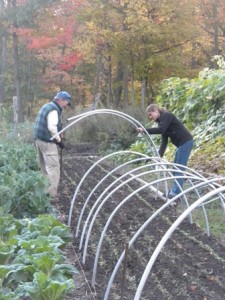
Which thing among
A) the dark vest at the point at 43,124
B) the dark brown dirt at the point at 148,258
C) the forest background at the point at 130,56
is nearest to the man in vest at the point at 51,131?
the dark vest at the point at 43,124

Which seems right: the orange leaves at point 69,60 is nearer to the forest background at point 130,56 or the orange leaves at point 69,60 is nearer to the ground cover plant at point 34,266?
the forest background at point 130,56

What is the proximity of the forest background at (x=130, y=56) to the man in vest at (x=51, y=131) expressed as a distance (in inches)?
114

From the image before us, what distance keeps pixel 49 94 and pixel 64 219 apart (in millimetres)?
21059

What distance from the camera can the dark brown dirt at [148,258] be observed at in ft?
15.4

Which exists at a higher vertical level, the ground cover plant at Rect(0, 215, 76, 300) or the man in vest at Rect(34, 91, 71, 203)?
the man in vest at Rect(34, 91, 71, 203)

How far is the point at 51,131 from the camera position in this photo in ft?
25.9

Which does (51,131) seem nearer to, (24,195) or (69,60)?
(24,195)

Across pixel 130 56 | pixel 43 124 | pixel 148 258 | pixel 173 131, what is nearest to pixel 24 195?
pixel 148 258

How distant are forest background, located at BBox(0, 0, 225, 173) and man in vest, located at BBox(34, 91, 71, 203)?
9.48 feet

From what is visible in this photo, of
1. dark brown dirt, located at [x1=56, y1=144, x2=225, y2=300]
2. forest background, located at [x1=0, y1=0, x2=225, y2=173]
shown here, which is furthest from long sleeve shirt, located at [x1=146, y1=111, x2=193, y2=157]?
forest background, located at [x1=0, y1=0, x2=225, y2=173]

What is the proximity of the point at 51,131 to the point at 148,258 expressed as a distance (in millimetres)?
2986

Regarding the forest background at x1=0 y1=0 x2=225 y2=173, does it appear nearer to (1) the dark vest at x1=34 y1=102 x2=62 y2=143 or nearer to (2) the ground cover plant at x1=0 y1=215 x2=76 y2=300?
(1) the dark vest at x1=34 y1=102 x2=62 y2=143

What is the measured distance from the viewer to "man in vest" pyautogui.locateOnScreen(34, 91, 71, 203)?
7875 mm

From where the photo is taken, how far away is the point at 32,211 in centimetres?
641
